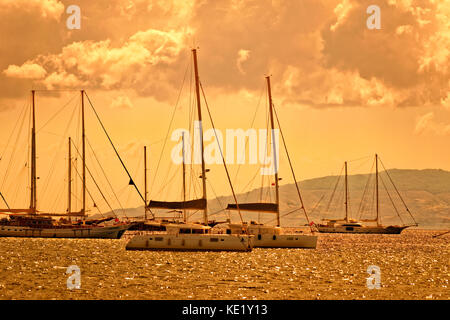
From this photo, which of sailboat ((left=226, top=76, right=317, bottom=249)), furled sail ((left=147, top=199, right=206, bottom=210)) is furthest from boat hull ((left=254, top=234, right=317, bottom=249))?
furled sail ((left=147, top=199, right=206, bottom=210))

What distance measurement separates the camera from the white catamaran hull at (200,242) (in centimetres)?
7131

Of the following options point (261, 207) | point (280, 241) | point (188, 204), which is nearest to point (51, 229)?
point (261, 207)

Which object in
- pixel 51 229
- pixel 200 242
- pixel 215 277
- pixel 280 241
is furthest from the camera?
pixel 51 229

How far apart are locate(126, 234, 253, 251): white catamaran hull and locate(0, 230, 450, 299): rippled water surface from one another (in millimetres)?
1076

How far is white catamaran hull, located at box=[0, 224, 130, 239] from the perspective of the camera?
113m

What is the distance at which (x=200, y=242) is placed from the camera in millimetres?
71375

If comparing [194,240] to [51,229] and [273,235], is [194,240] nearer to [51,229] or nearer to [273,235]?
[273,235]

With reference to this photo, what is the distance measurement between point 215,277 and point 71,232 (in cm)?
6975

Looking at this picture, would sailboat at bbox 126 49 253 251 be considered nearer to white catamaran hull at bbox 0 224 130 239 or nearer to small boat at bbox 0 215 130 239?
white catamaran hull at bbox 0 224 130 239

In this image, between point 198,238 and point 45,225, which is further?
point 45,225

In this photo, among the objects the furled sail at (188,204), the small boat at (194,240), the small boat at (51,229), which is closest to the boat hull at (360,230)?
the small boat at (51,229)
